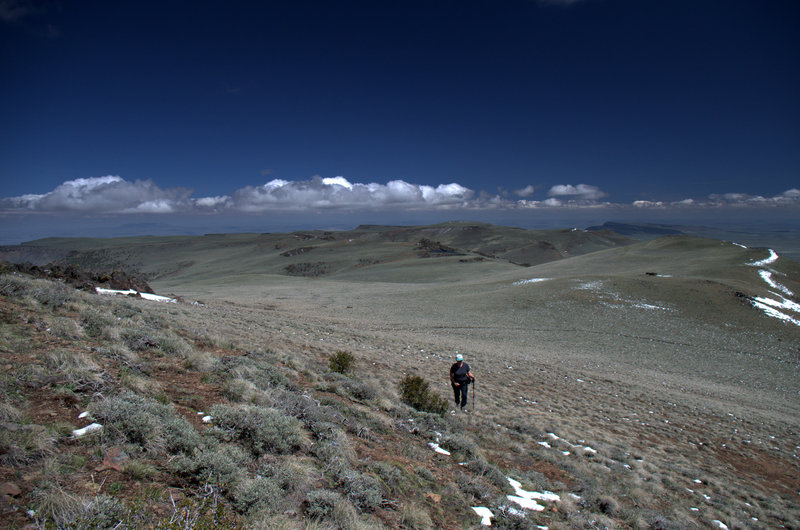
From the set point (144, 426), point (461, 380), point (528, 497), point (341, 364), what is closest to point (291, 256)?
point (341, 364)

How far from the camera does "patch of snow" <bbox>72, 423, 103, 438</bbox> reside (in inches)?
174

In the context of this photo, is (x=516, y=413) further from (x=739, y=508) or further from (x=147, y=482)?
(x=147, y=482)

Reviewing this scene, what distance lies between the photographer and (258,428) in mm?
5297

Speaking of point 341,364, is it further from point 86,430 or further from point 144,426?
point 86,430

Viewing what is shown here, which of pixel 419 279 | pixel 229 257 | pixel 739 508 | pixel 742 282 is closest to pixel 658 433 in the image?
pixel 739 508

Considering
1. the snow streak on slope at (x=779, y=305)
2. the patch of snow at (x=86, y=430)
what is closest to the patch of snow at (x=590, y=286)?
the snow streak on slope at (x=779, y=305)

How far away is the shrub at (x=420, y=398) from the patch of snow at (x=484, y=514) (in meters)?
4.03

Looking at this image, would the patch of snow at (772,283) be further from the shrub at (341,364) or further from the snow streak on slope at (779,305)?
the shrub at (341,364)

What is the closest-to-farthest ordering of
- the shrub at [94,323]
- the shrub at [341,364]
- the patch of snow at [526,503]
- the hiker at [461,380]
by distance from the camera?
the patch of snow at [526,503]
the shrub at [94,323]
the hiker at [461,380]
the shrub at [341,364]

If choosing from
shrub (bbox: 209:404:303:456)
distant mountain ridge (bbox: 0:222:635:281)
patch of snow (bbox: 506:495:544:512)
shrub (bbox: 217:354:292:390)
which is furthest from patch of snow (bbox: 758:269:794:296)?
shrub (bbox: 209:404:303:456)

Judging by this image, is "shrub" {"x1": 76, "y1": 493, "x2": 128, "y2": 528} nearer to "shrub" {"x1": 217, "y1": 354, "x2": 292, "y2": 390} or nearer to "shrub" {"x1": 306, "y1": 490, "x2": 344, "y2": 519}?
"shrub" {"x1": 306, "y1": 490, "x2": 344, "y2": 519}

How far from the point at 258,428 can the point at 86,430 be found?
78.1 inches

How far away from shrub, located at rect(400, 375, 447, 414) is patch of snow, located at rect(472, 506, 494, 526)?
4034mm

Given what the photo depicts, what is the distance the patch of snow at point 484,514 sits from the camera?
199 inches
